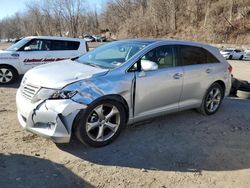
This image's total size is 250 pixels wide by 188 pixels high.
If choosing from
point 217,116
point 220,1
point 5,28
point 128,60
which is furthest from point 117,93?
point 5,28

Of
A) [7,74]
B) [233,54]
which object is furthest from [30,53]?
[233,54]

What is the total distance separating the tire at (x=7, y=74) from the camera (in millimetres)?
9977

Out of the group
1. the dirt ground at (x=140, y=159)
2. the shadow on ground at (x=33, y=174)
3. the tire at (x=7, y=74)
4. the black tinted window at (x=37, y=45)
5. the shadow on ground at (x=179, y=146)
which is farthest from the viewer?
the black tinted window at (x=37, y=45)

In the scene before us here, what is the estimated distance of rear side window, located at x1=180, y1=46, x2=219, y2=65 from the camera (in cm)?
568

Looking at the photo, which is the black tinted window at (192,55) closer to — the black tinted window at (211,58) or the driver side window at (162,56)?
the black tinted window at (211,58)

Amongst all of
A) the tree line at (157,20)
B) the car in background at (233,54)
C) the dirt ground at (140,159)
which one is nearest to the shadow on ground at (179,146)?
the dirt ground at (140,159)

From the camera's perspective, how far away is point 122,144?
470 cm

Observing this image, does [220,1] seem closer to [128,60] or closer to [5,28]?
[128,60]

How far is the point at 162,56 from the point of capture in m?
5.33

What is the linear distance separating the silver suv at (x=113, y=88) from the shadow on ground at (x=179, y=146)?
0.88ft

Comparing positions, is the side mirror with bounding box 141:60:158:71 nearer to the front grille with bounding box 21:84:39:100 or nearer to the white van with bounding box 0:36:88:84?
the front grille with bounding box 21:84:39:100

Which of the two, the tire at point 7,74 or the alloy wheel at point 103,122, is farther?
the tire at point 7,74

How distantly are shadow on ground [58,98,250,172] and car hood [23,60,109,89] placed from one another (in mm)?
975

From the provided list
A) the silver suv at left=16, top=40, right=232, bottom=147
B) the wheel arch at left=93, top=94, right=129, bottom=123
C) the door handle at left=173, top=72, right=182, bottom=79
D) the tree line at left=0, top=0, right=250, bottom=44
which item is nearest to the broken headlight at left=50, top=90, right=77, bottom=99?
the silver suv at left=16, top=40, right=232, bottom=147
